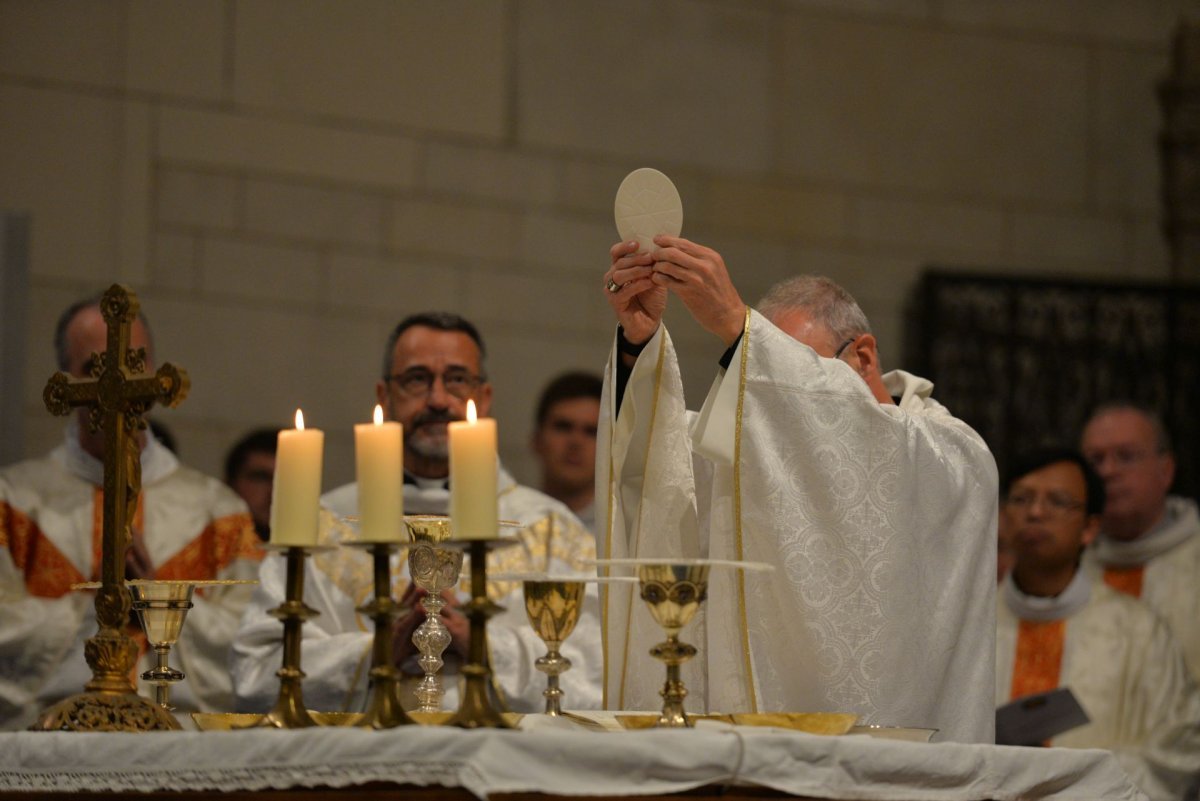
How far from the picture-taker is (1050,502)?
6.81 m

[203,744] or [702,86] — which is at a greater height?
[702,86]

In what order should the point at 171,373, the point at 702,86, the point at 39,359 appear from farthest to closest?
the point at 702,86 < the point at 39,359 < the point at 171,373

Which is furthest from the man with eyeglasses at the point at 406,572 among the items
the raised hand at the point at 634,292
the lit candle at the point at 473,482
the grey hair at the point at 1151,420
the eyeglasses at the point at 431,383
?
the grey hair at the point at 1151,420

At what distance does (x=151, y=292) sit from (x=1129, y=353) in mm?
4691

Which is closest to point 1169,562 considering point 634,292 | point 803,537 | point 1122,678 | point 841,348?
point 1122,678

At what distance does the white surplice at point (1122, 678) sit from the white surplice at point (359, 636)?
6.88 feet

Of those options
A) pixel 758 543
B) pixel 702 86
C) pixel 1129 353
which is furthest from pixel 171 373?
pixel 1129 353

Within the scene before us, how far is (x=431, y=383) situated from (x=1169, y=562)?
11.3 feet

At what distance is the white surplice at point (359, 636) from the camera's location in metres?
5.15

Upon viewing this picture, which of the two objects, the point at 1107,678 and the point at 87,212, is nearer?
the point at 1107,678

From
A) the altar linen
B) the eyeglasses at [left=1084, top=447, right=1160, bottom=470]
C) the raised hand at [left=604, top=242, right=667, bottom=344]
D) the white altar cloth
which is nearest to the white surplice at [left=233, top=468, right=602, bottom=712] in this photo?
the altar linen

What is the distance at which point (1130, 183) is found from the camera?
9.59 metres

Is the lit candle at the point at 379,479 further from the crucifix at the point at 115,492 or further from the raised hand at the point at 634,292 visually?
the raised hand at the point at 634,292

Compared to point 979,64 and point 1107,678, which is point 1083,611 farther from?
point 979,64
